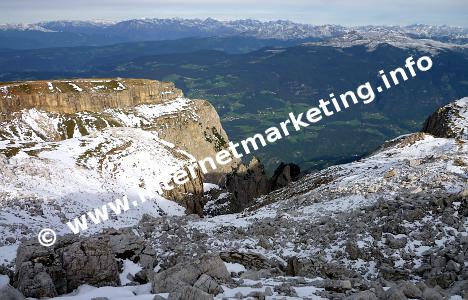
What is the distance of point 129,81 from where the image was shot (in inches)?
7426

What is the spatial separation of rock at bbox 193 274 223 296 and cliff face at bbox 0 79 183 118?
451 feet

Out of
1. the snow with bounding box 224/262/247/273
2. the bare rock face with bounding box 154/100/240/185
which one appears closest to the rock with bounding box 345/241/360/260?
the snow with bounding box 224/262/247/273

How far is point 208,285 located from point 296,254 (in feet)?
33.8

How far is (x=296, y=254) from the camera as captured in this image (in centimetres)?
2555

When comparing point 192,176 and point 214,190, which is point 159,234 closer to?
point 192,176

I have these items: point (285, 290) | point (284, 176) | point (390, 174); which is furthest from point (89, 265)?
point (284, 176)

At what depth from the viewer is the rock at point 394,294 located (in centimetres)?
1475

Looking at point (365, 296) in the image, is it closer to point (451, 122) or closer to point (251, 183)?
point (451, 122)

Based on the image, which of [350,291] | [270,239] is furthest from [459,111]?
[350,291]

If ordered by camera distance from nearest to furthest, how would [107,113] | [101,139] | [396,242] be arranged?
[396,242] → [101,139] → [107,113]

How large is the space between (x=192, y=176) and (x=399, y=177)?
47440 millimetres

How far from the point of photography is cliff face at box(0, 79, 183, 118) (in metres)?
141

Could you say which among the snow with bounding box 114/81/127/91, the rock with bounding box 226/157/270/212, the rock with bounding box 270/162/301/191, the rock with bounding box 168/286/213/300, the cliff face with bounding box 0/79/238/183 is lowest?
the rock with bounding box 226/157/270/212

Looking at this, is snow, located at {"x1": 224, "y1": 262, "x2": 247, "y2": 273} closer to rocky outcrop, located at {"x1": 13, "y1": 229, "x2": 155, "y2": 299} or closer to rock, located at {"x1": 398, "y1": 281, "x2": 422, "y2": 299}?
rocky outcrop, located at {"x1": 13, "y1": 229, "x2": 155, "y2": 299}
